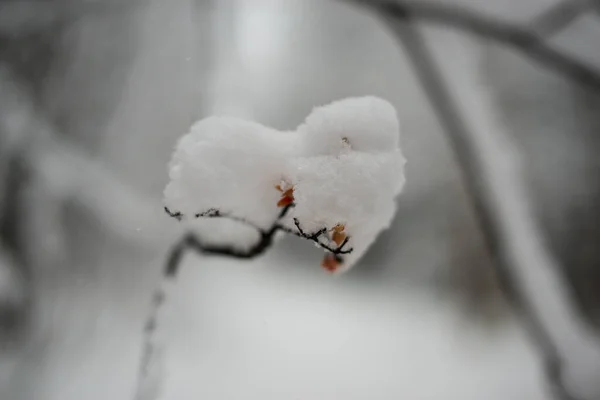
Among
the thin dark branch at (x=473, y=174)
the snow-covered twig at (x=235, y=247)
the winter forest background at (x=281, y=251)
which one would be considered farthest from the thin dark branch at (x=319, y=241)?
the thin dark branch at (x=473, y=174)

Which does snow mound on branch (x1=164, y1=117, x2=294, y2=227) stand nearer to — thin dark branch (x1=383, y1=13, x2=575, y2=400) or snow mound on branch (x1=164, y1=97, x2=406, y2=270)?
snow mound on branch (x1=164, y1=97, x2=406, y2=270)

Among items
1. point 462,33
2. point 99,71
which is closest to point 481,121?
→ point 462,33

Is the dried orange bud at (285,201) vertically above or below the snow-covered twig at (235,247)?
above

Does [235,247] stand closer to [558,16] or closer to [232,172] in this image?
[232,172]

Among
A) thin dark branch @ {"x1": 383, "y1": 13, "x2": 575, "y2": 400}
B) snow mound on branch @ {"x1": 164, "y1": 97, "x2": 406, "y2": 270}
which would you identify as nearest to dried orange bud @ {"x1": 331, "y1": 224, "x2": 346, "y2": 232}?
snow mound on branch @ {"x1": 164, "y1": 97, "x2": 406, "y2": 270}

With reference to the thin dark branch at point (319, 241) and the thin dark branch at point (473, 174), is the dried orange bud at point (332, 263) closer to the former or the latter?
the thin dark branch at point (319, 241)

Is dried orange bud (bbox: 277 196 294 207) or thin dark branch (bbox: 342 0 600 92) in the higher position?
thin dark branch (bbox: 342 0 600 92)
